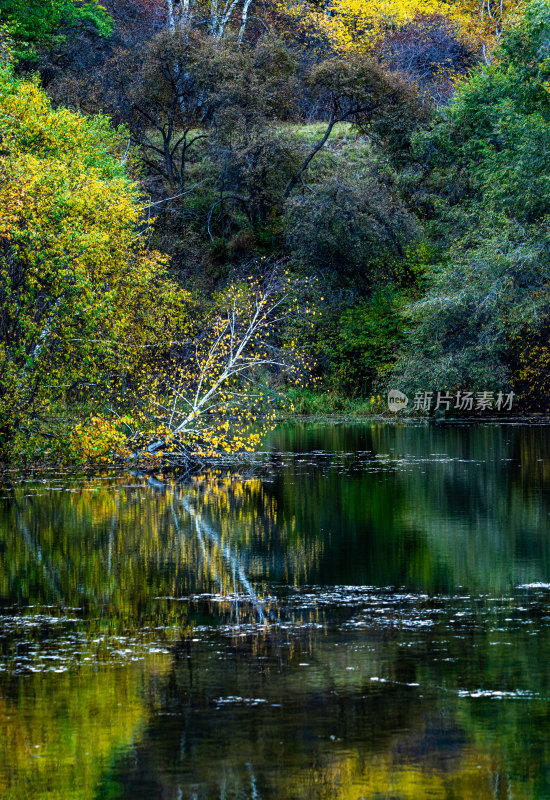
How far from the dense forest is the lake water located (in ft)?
15.2

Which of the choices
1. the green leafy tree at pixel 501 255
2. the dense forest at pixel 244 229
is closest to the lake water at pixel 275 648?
the dense forest at pixel 244 229

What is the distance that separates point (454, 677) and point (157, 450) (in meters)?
13.4

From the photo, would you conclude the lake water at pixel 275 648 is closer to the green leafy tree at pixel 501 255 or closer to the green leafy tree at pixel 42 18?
the green leafy tree at pixel 501 255

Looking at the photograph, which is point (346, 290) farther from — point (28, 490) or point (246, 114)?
point (28, 490)

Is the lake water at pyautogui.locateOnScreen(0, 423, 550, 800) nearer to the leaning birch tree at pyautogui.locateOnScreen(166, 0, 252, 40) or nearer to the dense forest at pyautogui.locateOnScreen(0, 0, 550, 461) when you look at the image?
the dense forest at pyautogui.locateOnScreen(0, 0, 550, 461)

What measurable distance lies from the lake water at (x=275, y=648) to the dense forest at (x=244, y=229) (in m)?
4.62

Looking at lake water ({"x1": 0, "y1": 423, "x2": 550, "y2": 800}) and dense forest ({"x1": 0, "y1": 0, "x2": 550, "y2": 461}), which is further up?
dense forest ({"x1": 0, "y1": 0, "x2": 550, "y2": 461})

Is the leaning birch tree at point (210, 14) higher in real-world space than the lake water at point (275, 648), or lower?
higher

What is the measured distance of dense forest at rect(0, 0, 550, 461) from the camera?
19.4m

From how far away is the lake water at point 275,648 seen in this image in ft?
18.0

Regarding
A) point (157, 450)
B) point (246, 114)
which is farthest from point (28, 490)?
point (246, 114)

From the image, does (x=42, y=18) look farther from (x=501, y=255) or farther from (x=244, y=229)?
(x=501, y=255)

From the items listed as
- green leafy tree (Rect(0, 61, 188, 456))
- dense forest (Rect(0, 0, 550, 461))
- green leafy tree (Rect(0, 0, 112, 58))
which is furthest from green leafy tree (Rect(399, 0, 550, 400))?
green leafy tree (Rect(0, 0, 112, 58))

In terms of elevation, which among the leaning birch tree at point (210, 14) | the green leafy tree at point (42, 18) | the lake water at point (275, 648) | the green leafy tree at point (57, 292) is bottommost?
the lake water at point (275, 648)
